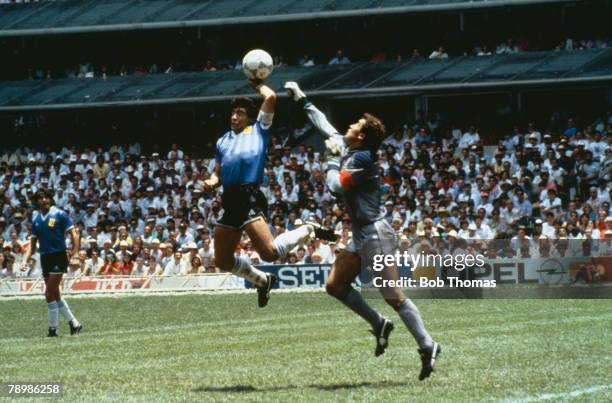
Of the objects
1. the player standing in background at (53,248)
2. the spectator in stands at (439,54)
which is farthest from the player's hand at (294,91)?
the spectator in stands at (439,54)

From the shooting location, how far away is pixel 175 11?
40.9 meters

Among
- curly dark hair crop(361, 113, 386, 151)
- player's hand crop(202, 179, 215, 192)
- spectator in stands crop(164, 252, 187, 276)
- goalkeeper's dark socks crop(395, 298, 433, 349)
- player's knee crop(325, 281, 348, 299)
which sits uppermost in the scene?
curly dark hair crop(361, 113, 386, 151)

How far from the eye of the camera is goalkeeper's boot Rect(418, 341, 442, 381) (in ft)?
32.0

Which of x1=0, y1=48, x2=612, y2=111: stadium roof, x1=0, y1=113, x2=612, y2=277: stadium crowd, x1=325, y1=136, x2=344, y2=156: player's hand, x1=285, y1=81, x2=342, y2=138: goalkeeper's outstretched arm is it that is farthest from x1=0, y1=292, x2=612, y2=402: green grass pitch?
x1=0, y1=48, x2=612, y2=111: stadium roof

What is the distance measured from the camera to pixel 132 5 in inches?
1674

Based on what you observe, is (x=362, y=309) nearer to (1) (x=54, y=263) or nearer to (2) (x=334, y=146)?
(2) (x=334, y=146)

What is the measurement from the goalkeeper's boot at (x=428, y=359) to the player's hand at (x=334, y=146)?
1750 mm

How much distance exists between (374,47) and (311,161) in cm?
805

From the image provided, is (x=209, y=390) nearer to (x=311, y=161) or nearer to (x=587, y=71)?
(x=311, y=161)

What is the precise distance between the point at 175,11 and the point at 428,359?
107 ft

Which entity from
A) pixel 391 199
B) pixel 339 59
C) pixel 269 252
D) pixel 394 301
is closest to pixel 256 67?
pixel 269 252

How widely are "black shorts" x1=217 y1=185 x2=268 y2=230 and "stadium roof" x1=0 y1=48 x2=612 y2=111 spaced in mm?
23318

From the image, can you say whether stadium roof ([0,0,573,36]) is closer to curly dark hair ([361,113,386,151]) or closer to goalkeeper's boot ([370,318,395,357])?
curly dark hair ([361,113,386,151])
